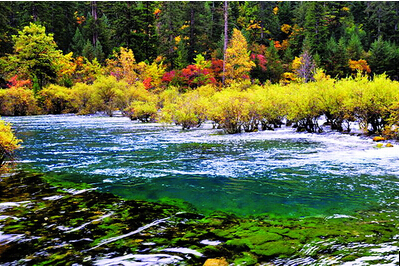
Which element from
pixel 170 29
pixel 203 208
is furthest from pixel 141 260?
pixel 170 29

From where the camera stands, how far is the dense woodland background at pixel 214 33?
4484cm

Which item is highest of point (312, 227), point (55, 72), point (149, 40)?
point (149, 40)

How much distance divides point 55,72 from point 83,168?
125 feet

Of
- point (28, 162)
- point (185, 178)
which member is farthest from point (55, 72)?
point (185, 178)

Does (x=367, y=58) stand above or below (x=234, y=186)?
above

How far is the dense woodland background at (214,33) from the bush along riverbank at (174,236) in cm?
3794

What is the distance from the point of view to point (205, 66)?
38.9 m

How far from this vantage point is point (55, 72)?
42406 millimetres

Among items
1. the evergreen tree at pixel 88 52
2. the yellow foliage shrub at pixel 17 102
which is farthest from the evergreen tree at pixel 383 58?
the yellow foliage shrub at pixel 17 102

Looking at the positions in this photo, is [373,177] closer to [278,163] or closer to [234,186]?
[278,163]

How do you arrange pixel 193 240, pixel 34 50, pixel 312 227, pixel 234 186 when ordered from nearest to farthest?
pixel 193 240 < pixel 312 227 < pixel 234 186 < pixel 34 50

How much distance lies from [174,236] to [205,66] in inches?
1412

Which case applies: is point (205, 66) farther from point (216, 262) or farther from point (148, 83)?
point (216, 262)

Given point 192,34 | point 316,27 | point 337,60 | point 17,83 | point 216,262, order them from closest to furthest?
point 216,262 < point 17,83 < point 337,60 < point 192,34 < point 316,27
